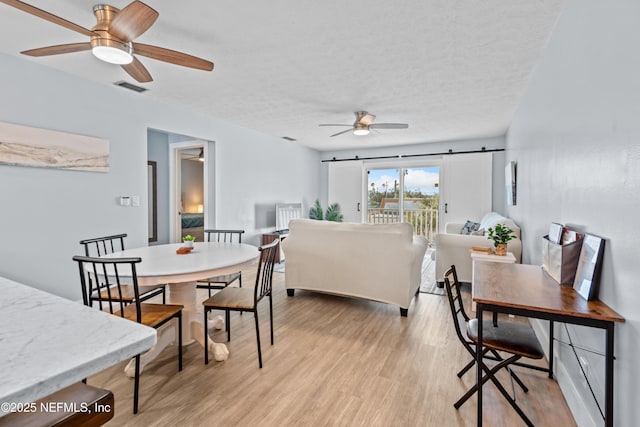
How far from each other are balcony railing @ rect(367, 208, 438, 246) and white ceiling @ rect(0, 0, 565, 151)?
2890 mm

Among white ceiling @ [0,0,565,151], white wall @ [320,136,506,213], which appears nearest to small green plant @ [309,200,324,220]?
white wall @ [320,136,506,213]

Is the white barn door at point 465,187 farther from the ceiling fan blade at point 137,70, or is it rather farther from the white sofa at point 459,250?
the ceiling fan blade at point 137,70

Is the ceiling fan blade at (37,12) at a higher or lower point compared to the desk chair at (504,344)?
higher

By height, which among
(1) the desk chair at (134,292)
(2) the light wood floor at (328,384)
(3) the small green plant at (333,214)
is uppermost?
(3) the small green plant at (333,214)

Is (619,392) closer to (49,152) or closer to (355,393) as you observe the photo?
(355,393)

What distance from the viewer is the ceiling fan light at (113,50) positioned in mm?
1941

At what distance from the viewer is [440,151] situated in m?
6.59

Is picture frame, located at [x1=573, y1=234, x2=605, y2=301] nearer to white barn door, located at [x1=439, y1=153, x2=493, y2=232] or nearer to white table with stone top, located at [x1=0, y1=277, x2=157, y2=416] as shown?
white table with stone top, located at [x1=0, y1=277, x2=157, y2=416]

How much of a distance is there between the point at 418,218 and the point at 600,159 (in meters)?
5.80

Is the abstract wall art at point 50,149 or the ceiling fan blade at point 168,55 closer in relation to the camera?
the ceiling fan blade at point 168,55

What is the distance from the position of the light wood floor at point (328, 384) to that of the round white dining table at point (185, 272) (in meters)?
0.13

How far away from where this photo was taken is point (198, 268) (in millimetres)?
1940

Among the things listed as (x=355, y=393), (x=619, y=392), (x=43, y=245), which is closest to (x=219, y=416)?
(x=355, y=393)

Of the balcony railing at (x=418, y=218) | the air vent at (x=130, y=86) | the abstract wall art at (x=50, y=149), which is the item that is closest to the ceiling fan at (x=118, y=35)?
the abstract wall art at (x=50, y=149)
